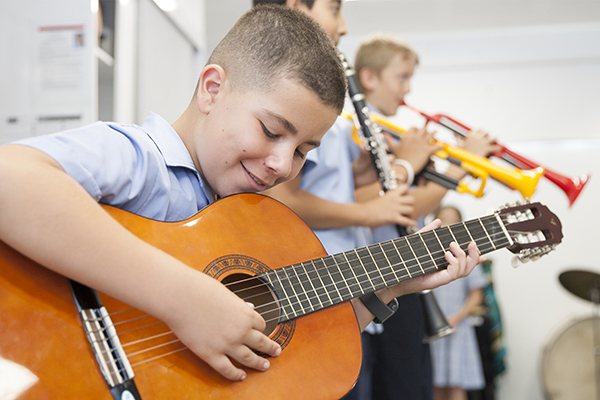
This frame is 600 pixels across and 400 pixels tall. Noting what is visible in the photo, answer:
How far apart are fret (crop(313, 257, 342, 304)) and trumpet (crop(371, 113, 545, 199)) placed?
107 cm

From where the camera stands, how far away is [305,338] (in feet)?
2.97

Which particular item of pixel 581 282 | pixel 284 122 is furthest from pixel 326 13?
pixel 581 282

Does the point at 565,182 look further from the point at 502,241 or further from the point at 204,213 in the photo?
the point at 204,213

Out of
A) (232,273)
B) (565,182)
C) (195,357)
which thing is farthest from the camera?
(565,182)

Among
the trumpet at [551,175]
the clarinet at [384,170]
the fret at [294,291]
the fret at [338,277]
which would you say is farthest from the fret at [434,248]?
the trumpet at [551,175]

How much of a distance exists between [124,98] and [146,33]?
432mm

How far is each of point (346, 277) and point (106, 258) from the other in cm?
49

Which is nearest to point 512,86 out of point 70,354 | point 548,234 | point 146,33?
point 146,33

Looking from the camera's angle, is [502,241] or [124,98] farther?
[124,98]

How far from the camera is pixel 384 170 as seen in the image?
170 centimetres

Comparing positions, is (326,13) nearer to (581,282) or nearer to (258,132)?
(258,132)

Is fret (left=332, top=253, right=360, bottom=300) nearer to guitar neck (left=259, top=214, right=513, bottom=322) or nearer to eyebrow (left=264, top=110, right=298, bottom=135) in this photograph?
guitar neck (left=259, top=214, right=513, bottom=322)

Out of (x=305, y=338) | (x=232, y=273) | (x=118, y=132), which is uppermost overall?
(x=118, y=132)

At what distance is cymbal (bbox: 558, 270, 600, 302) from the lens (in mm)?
3660
